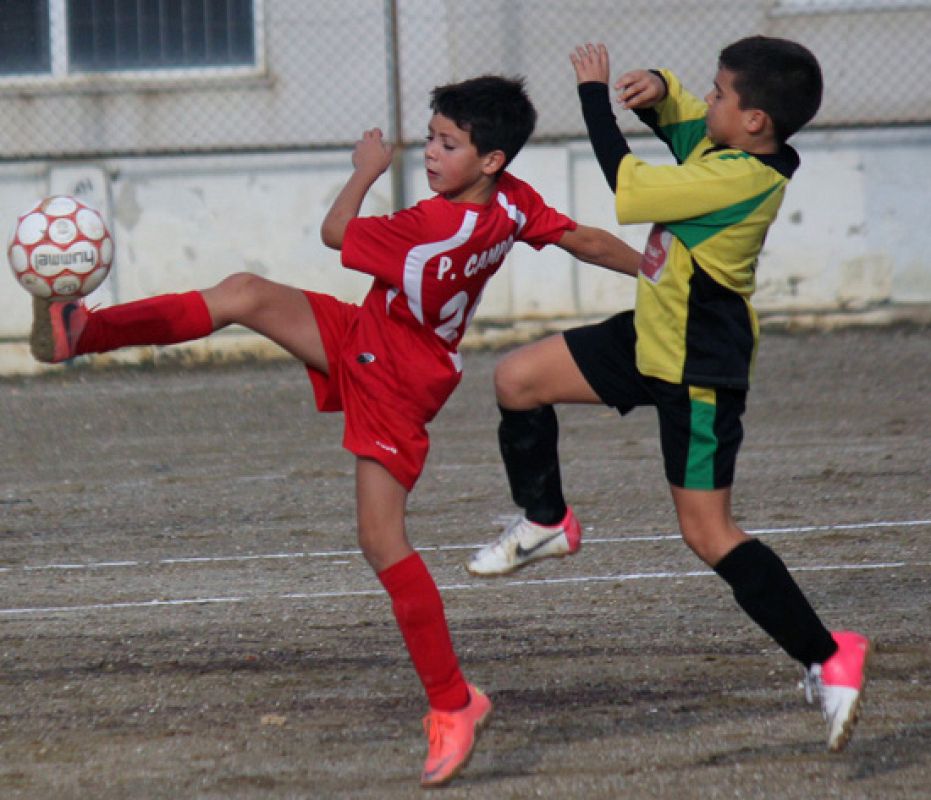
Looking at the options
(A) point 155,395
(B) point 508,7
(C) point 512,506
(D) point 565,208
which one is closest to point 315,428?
(A) point 155,395

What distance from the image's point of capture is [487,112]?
4.61 meters

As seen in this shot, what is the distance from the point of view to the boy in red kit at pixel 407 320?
4.47 m

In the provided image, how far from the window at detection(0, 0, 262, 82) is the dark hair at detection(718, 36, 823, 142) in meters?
9.46

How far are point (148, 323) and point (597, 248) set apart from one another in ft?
Result: 4.58

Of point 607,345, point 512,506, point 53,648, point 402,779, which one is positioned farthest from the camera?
point 512,506

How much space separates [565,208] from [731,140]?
876cm

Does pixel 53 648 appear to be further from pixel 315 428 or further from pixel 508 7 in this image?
pixel 508 7

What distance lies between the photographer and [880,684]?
5.19 meters

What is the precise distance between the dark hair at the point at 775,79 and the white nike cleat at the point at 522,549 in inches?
55.3

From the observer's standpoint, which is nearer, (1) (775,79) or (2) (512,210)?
(1) (775,79)

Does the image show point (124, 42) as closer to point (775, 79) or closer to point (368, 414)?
point (368, 414)

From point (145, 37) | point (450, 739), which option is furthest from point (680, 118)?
point (145, 37)

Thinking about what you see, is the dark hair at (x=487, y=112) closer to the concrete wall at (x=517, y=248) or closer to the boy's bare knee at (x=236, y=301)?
the boy's bare knee at (x=236, y=301)

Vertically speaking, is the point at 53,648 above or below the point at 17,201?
below
